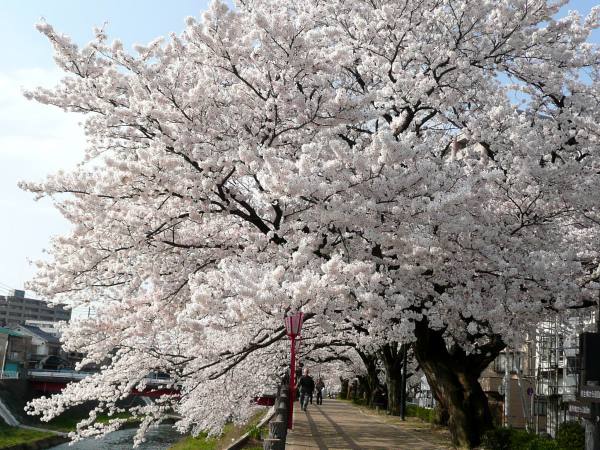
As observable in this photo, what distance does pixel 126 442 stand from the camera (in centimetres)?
4462

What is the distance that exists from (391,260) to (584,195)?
4.42m

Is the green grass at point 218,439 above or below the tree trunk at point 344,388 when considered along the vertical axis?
below

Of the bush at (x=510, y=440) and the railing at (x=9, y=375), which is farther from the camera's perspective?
the railing at (x=9, y=375)

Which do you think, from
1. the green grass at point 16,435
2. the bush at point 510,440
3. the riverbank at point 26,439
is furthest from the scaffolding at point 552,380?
the green grass at point 16,435

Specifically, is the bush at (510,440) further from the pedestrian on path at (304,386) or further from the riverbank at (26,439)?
the riverbank at (26,439)

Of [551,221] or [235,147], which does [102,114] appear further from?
[551,221]

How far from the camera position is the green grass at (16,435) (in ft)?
122

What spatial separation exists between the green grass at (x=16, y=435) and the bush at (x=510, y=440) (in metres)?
30.9

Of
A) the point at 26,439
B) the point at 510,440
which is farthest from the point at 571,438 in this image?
the point at 26,439

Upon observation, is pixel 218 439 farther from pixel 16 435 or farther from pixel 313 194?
pixel 313 194

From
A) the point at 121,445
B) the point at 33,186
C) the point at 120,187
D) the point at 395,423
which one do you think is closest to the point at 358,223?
the point at 120,187

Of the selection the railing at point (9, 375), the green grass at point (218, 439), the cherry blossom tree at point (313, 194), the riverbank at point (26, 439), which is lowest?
the riverbank at point (26, 439)

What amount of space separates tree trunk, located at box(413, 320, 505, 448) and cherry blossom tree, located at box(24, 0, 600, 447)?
2.0 inches

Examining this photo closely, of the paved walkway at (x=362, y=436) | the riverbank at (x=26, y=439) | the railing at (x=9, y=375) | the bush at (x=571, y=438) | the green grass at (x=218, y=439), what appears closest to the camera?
the bush at (x=571, y=438)
